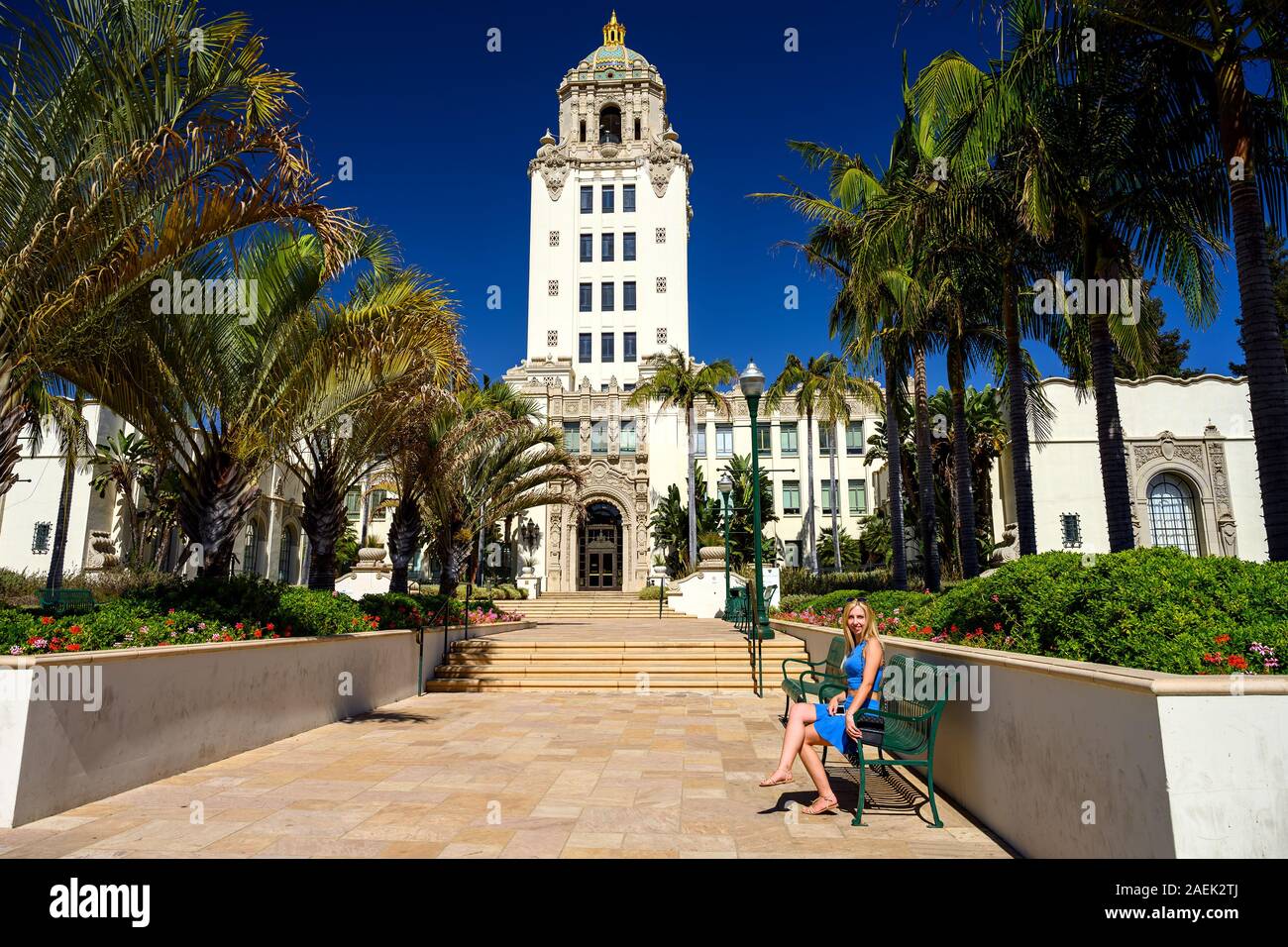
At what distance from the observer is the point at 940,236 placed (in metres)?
15.2

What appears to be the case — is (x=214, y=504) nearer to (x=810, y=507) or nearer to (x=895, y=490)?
(x=895, y=490)

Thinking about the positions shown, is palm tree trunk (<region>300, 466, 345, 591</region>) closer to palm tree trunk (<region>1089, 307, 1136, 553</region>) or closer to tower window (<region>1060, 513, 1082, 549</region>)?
palm tree trunk (<region>1089, 307, 1136, 553</region>)

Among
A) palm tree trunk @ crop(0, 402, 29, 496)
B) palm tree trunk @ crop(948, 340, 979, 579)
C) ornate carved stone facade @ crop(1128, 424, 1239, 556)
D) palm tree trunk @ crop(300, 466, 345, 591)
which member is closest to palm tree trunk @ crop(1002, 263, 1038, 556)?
palm tree trunk @ crop(948, 340, 979, 579)

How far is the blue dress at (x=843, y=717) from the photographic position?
18.6 feet

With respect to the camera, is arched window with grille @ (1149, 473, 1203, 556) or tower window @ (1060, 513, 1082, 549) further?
arched window with grille @ (1149, 473, 1203, 556)

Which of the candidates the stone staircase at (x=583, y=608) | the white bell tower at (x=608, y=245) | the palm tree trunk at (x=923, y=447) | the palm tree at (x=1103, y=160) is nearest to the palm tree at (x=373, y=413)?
the palm tree at (x=1103, y=160)

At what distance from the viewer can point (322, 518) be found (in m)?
11.7

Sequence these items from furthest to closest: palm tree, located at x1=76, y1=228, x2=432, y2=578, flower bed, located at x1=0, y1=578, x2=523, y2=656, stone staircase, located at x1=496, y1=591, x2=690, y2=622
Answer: stone staircase, located at x1=496, y1=591, x2=690, y2=622 < palm tree, located at x1=76, y1=228, x2=432, y2=578 < flower bed, located at x1=0, y1=578, x2=523, y2=656

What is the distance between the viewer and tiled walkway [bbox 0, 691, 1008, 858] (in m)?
4.79

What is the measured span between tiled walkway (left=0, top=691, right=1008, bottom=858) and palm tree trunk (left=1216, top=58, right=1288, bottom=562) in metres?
5.04

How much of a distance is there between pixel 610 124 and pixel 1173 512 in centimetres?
4287

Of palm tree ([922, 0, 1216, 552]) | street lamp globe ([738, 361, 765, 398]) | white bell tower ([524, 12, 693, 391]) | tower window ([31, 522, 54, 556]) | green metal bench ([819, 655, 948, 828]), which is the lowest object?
green metal bench ([819, 655, 948, 828])

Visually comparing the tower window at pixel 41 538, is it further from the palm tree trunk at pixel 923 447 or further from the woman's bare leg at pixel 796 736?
the woman's bare leg at pixel 796 736
